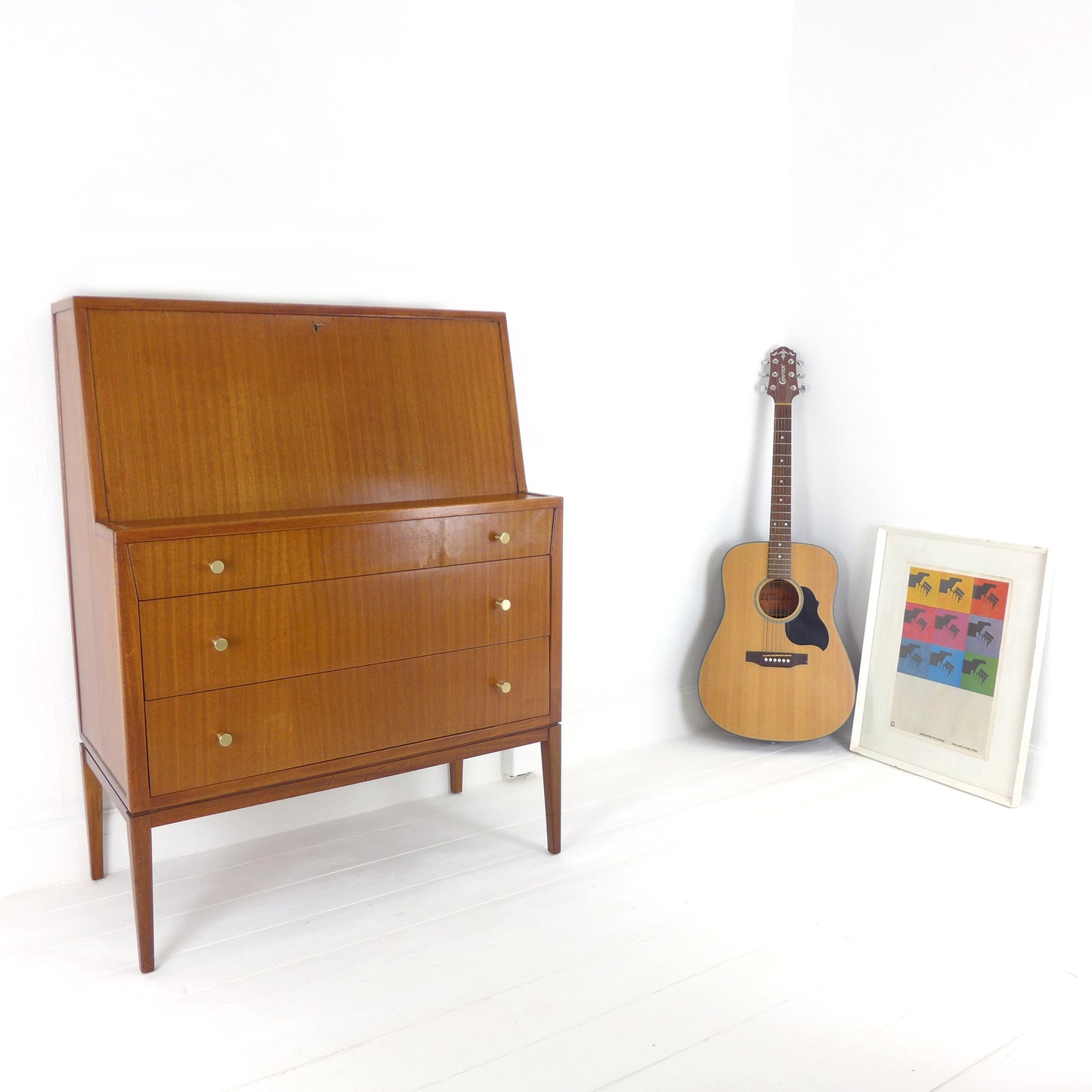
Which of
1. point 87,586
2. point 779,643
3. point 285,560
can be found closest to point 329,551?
point 285,560

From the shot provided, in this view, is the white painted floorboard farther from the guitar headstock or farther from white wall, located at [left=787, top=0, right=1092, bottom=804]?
the guitar headstock

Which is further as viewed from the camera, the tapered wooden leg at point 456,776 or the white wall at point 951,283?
the tapered wooden leg at point 456,776

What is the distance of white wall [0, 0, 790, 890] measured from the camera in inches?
74.2

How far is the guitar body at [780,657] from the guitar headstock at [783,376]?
46 centimetres

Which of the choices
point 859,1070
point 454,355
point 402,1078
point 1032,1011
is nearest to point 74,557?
point 454,355

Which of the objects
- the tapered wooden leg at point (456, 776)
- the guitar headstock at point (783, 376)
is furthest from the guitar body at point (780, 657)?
the tapered wooden leg at point (456, 776)

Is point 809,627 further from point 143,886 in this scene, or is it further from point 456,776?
point 143,886

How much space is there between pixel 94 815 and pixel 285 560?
75 cm

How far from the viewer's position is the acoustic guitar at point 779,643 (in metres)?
2.73

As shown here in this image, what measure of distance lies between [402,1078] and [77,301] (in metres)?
1.45

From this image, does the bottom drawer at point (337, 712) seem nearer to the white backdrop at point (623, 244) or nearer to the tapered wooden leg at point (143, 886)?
the tapered wooden leg at point (143, 886)

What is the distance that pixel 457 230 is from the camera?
7.65ft

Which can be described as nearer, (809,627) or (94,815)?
(94,815)

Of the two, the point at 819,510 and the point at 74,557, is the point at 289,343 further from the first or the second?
the point at 819,510
